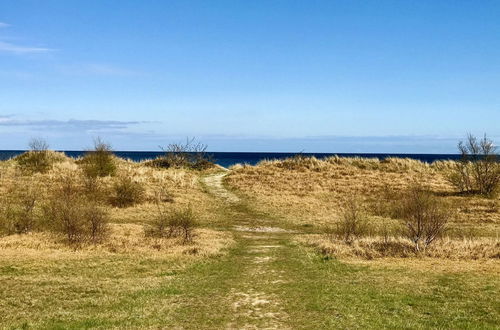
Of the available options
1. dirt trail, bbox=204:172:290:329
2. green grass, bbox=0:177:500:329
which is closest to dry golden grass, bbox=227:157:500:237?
dirt trail, bbox=204:172:290:329

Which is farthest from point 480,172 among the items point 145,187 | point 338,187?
point 145,187

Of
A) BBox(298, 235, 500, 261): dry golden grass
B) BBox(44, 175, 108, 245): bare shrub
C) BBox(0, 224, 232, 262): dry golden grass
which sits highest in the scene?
BBox(44, 175, 108, 245): bare shrub

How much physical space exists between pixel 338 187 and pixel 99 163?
24930mm

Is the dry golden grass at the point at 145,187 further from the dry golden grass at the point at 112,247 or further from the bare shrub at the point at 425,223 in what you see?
the bare shrub at the point at 425,223

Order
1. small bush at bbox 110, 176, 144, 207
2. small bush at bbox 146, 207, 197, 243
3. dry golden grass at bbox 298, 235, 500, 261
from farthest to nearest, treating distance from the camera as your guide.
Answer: small bush at bbox 110, 176, 144, 207 → small bush at bbox 146, 207, 197, 243 → dry golden grass at bbox 298, 235, 500, 261

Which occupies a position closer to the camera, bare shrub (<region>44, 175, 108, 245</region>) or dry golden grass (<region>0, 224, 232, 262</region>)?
dry golden grass (<region>0, 224, 232, 262</region>)

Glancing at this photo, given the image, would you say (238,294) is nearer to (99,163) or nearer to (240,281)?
(240,281)

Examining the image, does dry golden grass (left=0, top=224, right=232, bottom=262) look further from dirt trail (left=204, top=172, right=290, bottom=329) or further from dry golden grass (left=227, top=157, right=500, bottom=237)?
dry golden grass (left=227, top=157, right=500, bottom=237)

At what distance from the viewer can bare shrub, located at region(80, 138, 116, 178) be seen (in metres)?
49.5

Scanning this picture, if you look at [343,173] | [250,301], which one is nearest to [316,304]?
[250,301]

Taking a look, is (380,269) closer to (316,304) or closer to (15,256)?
(316,304)

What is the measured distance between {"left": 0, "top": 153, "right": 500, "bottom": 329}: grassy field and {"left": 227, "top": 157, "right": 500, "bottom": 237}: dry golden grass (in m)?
0.86

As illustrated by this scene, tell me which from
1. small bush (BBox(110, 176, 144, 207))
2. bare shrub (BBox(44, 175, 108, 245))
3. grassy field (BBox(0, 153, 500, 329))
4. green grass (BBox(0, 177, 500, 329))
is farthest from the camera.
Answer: small bush (BBox(110, 176, 144, 207))

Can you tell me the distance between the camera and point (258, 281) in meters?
16.7
